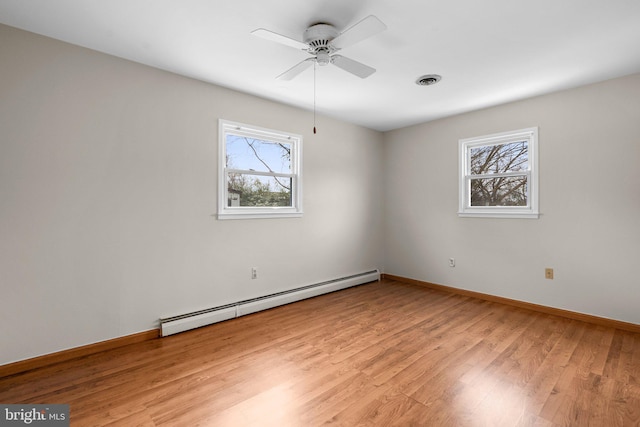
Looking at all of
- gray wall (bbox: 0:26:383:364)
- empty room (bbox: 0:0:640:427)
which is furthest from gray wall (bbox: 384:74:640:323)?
gray wall (bbox: 0:26:383:364)

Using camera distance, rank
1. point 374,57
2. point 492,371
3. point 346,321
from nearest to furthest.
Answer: point 492,371 → point 374,57 → point 346,321

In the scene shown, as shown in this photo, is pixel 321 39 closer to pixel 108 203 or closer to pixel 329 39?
pixel 329 39

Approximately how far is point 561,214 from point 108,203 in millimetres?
4545

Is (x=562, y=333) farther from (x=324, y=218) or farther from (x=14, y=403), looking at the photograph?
(x=14, y=403)

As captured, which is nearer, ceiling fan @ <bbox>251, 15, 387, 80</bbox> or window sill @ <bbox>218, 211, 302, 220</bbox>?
ceiling fan @ <bbox>251, 15, 387, 80</bbox>

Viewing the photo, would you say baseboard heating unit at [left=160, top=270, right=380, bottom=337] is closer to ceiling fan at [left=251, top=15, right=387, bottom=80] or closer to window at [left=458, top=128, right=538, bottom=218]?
window at [left=458, top=128, right=538, bottom=218]

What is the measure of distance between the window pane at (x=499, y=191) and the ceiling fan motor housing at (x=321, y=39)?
9.50 feet

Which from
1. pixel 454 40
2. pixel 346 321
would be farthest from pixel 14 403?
pixel 454 40

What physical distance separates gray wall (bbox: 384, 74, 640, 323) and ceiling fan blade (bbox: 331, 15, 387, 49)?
2.72 meters

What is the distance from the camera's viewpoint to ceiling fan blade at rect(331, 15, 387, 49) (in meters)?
1.77

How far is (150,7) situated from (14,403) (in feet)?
8.61

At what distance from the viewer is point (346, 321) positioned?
10.5 feet

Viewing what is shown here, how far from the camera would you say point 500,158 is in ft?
12.8

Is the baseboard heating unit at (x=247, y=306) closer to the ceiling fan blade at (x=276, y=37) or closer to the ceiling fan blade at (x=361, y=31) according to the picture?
the ceiling fan blade at (x=276, y=37)
